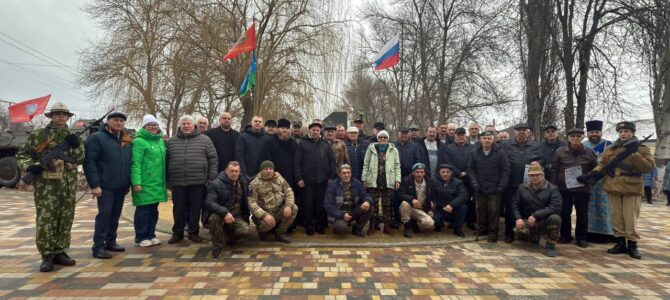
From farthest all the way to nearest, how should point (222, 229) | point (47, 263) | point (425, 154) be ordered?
point (425, 154)
point (222, 229)
point (47, 263)

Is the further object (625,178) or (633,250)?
(625,178)

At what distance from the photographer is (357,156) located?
5.98m

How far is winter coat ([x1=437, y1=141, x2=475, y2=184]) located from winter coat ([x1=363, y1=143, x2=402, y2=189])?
103cm

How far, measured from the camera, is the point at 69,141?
12.5ft

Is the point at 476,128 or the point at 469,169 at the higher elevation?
the point at 476,128

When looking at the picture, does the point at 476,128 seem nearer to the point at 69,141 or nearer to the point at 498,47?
the point at 69,141

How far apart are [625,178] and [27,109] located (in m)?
16.4

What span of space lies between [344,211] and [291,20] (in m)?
7.46

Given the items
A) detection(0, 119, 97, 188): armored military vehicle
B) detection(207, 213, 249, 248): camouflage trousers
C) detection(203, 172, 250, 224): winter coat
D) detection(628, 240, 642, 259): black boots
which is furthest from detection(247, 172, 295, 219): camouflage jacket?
detection(0, 119, 97, 188): armored military vehicle

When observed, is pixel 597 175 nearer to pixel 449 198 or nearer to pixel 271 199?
pixel 449 198

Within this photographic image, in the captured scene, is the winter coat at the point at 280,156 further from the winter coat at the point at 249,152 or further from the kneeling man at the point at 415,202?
the kneeling man at the point at 415,202

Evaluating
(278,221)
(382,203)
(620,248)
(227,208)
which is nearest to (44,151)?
(227,208)

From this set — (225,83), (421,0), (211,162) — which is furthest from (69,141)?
(421,0)

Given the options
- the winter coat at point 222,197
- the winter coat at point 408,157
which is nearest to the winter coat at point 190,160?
the winter coat at point 222,197
